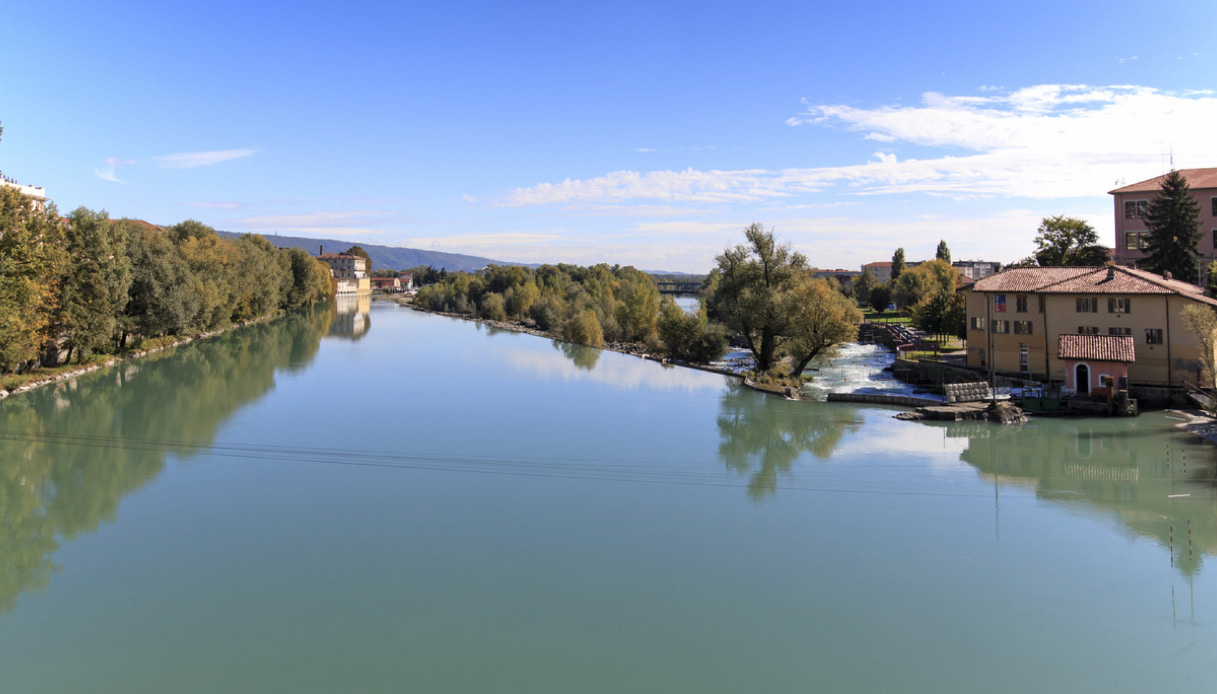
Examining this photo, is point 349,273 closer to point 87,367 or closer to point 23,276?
point 87,367

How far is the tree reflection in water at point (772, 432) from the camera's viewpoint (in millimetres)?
16328

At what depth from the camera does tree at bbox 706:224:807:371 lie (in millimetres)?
28827

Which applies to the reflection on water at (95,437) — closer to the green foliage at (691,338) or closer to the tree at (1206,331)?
the green foliage at (691,338)

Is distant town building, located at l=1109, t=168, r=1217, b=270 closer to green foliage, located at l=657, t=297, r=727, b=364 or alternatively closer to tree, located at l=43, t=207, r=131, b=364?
green foliage, located at l=657, t=297, r=727, b=364

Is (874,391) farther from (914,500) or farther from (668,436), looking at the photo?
(914,500)

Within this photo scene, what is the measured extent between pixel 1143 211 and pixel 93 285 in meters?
40.3

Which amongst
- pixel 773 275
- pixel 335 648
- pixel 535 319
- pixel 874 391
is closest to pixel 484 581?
pixel 335 648

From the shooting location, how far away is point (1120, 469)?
15.3 m

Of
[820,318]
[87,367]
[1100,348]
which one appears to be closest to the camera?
[1100,348]

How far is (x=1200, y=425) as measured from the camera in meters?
18.2

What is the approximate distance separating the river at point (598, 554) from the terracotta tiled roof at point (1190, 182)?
59.0 ft

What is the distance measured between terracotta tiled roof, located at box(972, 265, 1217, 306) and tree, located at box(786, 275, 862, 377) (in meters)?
4.10

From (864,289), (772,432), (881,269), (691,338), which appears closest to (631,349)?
(691,338)

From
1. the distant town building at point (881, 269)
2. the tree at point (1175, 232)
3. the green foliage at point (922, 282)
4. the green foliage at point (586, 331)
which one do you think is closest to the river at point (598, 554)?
the tree at point (1175, 232)
